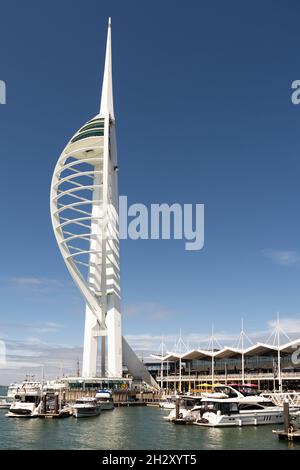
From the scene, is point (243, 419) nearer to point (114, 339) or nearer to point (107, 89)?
point (114, 339)

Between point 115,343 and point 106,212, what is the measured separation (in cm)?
2176

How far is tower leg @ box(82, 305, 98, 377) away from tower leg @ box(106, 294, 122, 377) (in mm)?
2410

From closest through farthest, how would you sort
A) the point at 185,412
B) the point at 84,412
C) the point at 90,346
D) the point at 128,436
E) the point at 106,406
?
the point at 128,436, the point at 185,412, the point at 84,412, the point at 106,406, the point at 90,346

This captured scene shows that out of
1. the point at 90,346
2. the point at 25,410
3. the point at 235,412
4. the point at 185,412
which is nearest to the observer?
the point at 235,412

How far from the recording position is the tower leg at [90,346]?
3470 inches

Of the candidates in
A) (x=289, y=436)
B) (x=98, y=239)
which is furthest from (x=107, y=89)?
(x=289, y=436)

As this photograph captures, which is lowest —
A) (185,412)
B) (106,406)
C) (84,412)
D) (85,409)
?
(106,406)

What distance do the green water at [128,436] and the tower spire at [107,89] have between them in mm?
66855

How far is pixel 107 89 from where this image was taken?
339 ft

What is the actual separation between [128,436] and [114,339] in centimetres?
5148

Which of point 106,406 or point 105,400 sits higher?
point 105,400

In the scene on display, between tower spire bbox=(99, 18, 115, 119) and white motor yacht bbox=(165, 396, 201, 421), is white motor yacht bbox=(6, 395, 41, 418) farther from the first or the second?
tower spire bbox=(99, 18, 115, 119)

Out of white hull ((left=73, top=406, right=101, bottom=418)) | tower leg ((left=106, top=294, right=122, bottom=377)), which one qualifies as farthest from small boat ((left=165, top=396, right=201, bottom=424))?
tower leg ((left=106, top=294, right=122, bottom=377))
